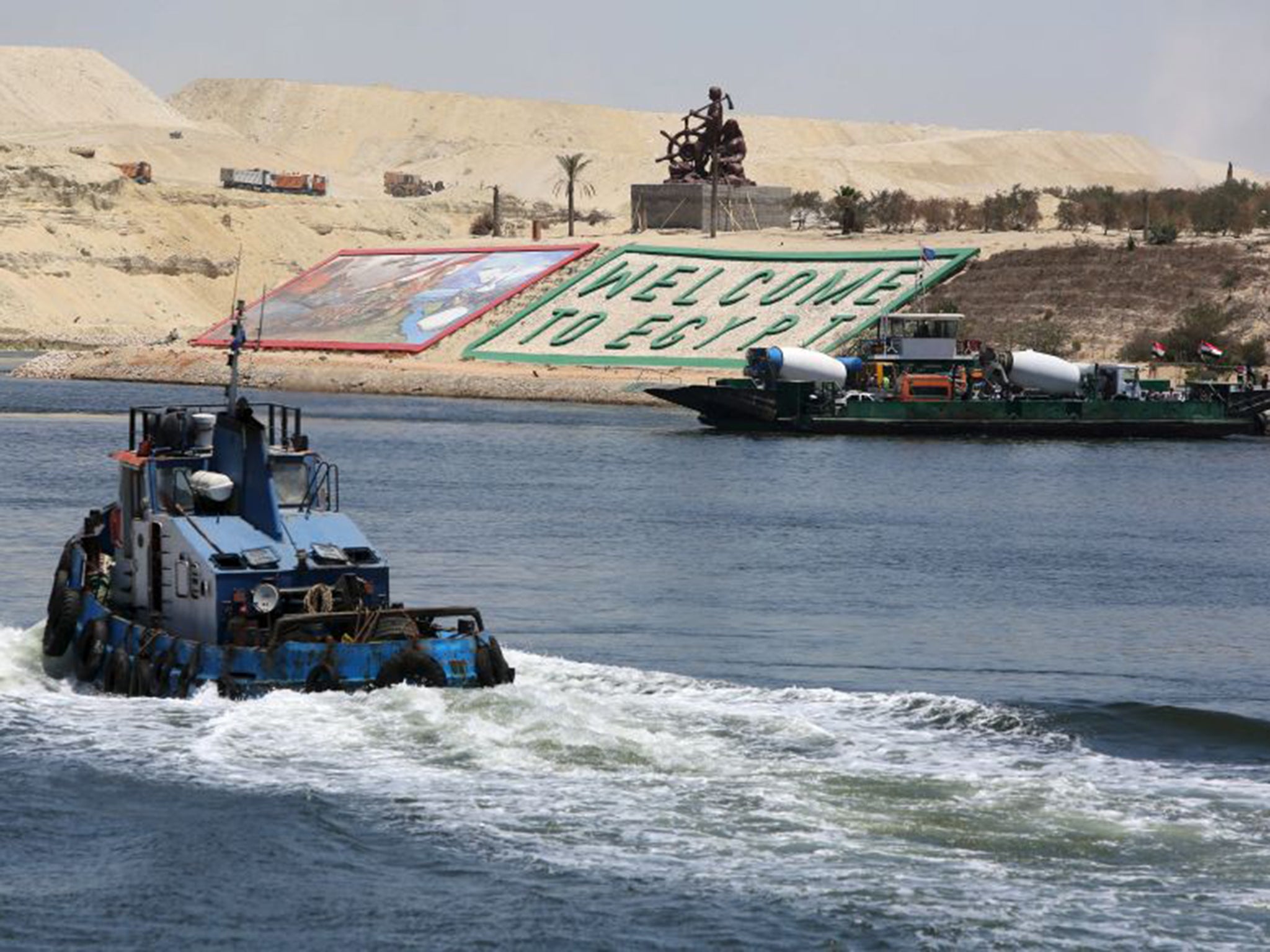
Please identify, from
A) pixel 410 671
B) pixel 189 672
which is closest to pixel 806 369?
pixel 189 672

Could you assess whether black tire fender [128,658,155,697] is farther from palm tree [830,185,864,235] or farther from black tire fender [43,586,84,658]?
palm tree [830,185,864,235]

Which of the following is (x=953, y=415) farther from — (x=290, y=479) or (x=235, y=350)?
(x=290, y=479)

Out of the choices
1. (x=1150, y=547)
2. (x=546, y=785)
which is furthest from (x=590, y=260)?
(x=546, y=785)

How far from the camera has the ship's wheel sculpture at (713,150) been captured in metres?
152

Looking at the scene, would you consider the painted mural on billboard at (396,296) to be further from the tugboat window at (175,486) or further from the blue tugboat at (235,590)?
the tugboat window at (175,486)

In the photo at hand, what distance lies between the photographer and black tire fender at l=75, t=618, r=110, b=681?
97.8ft

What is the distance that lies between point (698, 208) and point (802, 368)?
65.4m

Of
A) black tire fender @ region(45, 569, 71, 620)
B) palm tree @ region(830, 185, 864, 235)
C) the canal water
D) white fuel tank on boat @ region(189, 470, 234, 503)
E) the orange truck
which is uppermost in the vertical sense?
palm tree @ region(830, 185, 864, 235)

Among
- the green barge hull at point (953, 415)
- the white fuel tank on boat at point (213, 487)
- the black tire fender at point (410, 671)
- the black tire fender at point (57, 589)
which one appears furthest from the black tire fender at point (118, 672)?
the green barge hull at point (953, 415)

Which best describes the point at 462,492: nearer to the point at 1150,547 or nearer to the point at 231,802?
the point at 1150,547

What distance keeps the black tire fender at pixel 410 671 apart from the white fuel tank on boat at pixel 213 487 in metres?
3.97

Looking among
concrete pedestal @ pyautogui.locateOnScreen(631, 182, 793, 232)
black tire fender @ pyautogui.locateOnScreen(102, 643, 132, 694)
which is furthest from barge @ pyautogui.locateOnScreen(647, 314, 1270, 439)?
concrete pedestal @ pyautogui.locateOnScreen(631, 182, 793, 232)

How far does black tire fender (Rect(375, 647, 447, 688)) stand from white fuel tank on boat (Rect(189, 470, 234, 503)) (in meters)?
3.97

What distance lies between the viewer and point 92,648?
98.5ft
